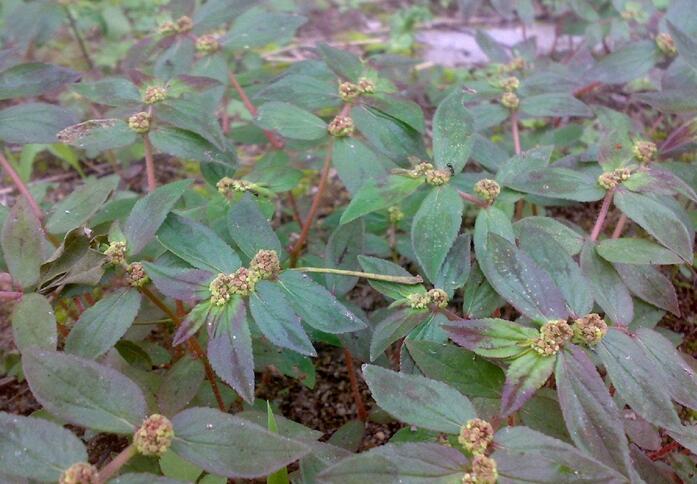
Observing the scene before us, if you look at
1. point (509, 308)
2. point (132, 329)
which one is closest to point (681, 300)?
point (509, 308)

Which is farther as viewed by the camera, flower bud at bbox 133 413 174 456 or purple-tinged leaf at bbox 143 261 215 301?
purple-tinged leaf at bbox 143 261 215 301

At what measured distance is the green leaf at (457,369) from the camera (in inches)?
47.7

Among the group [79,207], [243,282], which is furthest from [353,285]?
[79,207]

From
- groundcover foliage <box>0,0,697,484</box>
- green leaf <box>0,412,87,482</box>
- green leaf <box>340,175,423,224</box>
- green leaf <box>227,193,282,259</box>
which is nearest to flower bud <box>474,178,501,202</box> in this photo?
groundcover foliage <box>0,0,697,484</box>

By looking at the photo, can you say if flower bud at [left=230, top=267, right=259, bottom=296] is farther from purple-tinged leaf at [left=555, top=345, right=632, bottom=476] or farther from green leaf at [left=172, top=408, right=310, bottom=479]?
purple-tinged leaf at [left=555, top=345, right=632, bottom=476]

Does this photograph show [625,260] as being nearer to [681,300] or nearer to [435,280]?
[435,280]

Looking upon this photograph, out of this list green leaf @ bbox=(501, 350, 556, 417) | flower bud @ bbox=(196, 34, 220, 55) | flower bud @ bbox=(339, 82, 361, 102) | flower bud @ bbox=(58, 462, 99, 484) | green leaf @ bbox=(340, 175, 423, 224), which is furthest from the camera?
flower bud @ bbox=(196, 34, 220, 55)

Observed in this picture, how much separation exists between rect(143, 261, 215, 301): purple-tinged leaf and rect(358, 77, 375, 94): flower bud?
2.19 ft

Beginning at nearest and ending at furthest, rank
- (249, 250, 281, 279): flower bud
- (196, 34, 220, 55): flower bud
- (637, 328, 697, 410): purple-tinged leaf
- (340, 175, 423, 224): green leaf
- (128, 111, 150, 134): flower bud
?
(637, 328, 697, 410): purple-tinged leaf → (249, 250, 281, 279): flower bud → (340, 175, 423, 224): green leaf → (128, 111, 150, 134): flower bud → (196, 34, 220, 55): flower bud

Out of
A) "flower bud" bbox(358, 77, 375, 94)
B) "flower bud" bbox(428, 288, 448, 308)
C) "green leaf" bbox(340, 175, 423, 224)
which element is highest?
"flower bud" bbox(358, 77, 375, 94)

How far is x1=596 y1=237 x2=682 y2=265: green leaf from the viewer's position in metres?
1.38

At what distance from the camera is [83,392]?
3.42 feet

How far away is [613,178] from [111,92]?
3.89ft

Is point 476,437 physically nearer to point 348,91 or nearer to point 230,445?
point 230,445
